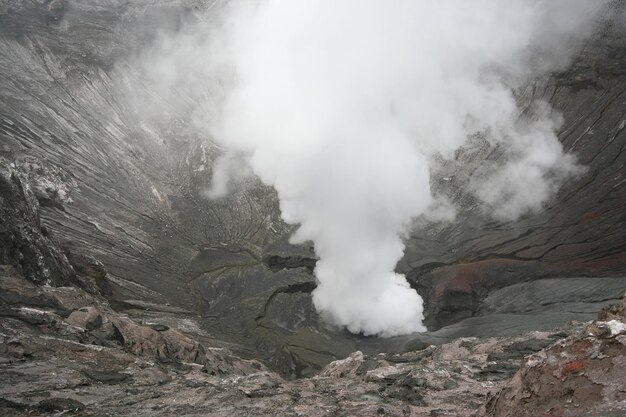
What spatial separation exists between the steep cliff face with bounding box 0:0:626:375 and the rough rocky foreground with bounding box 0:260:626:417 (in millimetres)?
18025

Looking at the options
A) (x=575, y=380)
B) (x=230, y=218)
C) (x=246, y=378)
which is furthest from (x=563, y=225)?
(x=575, y=380)

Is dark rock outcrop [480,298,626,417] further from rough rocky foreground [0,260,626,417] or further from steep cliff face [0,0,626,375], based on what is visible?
steep cliff face [0,0,626,375]

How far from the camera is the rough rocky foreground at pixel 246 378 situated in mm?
6223

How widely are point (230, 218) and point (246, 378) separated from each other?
45.7 m

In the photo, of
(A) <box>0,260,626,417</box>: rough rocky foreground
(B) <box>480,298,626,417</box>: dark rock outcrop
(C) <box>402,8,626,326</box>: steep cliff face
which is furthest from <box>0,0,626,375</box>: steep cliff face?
(B) <box>480,298,626,417</box>: dark rock outcrop

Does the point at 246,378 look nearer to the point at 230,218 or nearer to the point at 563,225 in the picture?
the point at 563,225

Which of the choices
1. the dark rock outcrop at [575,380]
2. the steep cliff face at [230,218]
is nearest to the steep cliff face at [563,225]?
the steep cliff face at [230,218]

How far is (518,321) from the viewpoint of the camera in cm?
3212

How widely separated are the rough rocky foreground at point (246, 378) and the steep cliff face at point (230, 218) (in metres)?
18.0

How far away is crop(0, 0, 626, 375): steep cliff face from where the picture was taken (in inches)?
1540

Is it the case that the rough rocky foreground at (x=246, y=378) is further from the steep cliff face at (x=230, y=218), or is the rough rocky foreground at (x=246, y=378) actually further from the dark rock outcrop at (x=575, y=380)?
the steep cliff face at (x=230, y=218)

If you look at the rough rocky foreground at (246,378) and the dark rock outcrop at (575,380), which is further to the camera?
the rough rocky foreground at (246,378)

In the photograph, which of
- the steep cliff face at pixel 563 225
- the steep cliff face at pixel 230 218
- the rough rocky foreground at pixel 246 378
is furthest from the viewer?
the steep cliff face at pixel 563 225

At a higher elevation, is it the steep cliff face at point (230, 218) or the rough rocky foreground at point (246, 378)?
the steep cliff face at point (230, 218)
